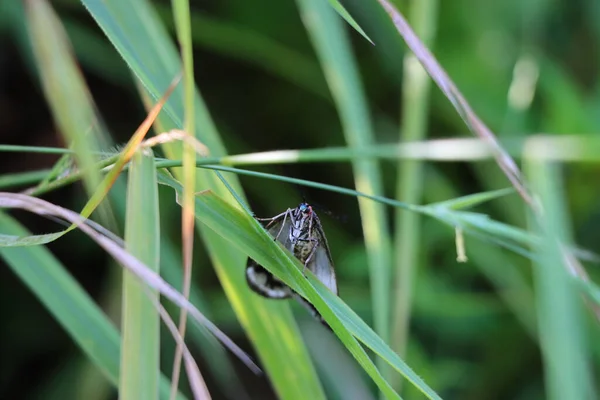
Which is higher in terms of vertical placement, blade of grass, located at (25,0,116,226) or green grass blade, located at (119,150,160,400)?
blade of grass, located at (25,0,116,226)

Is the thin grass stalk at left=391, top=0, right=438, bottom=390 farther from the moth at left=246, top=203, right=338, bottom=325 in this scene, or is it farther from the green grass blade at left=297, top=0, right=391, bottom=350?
the moth at left=246, top=203, right=338, bottom=325

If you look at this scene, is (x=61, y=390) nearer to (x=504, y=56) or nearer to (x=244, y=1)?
(x=244, y=1)

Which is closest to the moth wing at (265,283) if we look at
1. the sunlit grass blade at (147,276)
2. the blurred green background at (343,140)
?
the sunlit grass blade at (147,276)

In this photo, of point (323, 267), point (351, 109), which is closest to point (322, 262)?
point (323, 267)

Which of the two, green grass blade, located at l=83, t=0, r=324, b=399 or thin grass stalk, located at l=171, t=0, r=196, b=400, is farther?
green grass blade, located at l=83, t=0, r=324, b=399

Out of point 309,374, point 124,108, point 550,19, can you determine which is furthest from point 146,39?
point 550,19

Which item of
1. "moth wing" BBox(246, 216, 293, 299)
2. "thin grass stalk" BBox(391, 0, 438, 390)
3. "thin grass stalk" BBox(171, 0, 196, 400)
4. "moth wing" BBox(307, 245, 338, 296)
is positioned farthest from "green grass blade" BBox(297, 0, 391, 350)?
"thin grass stalk" BBox(171, 0, 196, 400)
